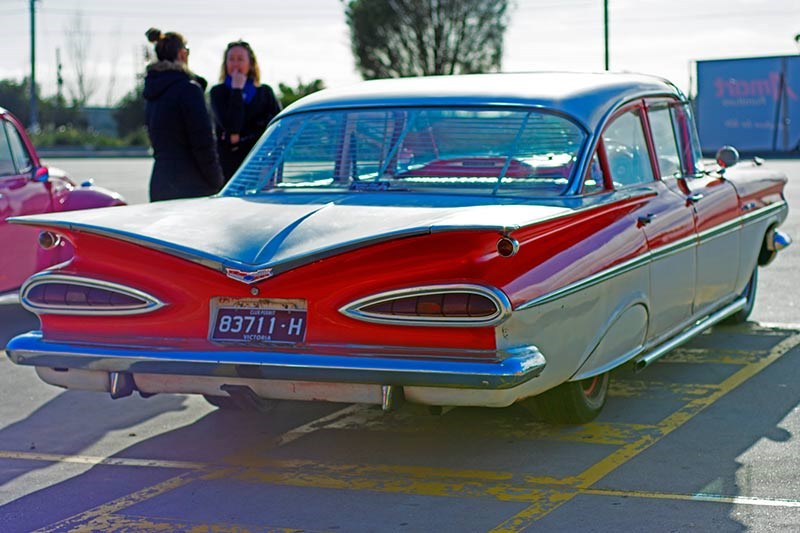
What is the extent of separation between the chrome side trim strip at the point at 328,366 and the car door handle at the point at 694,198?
2.13 metres

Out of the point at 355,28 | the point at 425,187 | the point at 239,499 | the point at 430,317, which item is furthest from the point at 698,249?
the point at 355,28

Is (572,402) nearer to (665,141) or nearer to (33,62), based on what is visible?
(665,141)

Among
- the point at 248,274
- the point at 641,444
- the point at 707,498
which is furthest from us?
the point at 641,444

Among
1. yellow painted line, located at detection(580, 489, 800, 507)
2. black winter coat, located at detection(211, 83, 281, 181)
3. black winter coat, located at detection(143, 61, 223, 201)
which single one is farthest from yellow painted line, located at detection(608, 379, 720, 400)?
black winter coat, located at detection(211, 83, 281, 181)

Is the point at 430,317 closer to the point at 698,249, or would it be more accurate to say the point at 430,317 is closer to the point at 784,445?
the point at 784,445

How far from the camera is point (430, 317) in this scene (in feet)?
15.6

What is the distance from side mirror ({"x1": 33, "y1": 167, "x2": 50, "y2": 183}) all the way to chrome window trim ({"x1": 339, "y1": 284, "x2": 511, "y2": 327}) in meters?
5.26

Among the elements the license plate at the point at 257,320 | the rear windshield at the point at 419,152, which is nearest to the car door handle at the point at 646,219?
the rear windshield at the point at 419,152

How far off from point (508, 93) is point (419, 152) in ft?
1.67

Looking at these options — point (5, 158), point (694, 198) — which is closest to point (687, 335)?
point (694, 198)

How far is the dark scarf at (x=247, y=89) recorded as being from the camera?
877 centimetres

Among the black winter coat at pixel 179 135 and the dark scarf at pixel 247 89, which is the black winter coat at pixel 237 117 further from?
the black winter coat at pixel 179 135

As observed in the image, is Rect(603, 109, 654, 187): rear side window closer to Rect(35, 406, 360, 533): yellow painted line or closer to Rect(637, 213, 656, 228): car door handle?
Rect(637, 213, 656, 228): car door handle

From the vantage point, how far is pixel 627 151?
20.5ft
